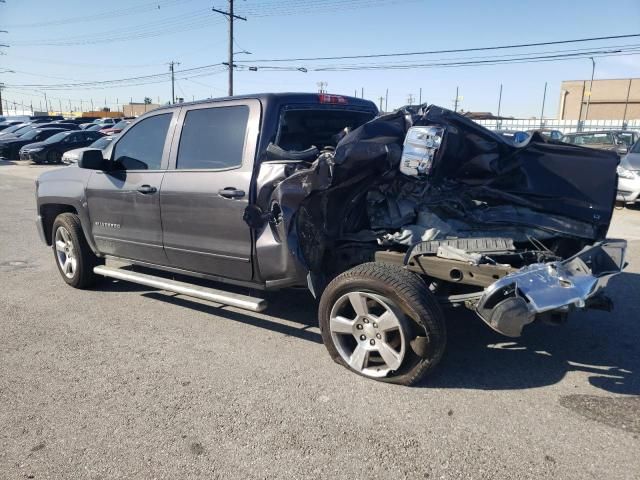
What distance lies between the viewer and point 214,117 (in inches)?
176

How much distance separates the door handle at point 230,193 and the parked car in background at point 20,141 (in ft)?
94.2

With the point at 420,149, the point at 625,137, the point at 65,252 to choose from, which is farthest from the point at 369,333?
the point at 625,137

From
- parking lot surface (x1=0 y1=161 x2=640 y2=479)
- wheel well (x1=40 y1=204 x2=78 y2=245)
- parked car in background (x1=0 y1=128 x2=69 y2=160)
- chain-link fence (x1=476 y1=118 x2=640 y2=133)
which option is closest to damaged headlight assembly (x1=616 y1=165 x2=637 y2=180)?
parking lot surface (x1=0 y1=161 x2=640 y2=479)

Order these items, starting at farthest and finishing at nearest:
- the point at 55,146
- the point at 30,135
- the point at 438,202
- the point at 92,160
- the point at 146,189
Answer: the point at 30,135 → the point at 55,146 → the point at 92,160 → the point at 146,189 → the point at 438,202

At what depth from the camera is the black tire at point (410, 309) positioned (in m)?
3.31

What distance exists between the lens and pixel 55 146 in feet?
82.9

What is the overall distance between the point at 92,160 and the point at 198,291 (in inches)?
69.6

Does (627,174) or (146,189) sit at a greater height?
(146,189)

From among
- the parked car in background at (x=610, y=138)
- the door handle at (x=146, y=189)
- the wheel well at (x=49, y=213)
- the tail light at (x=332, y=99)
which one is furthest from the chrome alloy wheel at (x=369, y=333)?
the parked car in background at (x=610, y=138)

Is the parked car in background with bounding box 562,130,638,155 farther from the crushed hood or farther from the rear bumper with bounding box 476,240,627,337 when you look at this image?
the rear bumper with bounding box 476,240,627,337

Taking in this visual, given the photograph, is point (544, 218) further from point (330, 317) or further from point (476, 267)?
point (330, 317)

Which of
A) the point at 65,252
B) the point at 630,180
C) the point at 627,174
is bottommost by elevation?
the point at 65,252

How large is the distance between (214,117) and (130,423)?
2.56 m

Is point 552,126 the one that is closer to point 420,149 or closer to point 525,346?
point 525,346
